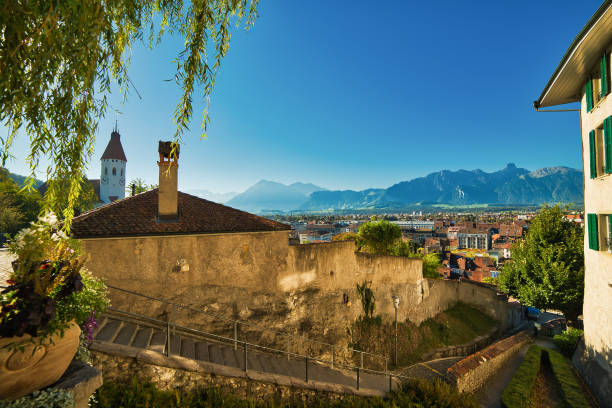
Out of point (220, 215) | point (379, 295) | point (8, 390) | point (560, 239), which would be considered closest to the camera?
point (8, 390)

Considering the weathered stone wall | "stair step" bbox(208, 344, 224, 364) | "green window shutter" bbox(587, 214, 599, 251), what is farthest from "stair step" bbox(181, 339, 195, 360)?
"green window shutter" bbox(587, 214, 599, 251)

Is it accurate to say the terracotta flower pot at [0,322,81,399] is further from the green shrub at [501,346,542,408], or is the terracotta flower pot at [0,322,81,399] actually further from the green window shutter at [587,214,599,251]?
the green window shutter at [587,214,599,251]

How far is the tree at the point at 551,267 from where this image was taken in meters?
14.9

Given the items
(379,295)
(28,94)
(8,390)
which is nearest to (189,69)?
(28,94)

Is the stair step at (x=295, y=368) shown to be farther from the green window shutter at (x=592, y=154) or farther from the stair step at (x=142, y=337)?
the green window shutter at (x=592, y=154)

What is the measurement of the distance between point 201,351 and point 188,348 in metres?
0.39

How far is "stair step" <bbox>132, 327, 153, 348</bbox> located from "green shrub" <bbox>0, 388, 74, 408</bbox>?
4319 mm

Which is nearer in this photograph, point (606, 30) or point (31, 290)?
point (31, 290)

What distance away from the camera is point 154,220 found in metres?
9.26

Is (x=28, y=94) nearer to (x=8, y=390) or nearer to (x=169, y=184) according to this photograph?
(x=8, y=390)

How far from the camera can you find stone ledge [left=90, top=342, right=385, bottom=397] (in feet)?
19.1

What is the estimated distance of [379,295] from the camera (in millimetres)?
14211

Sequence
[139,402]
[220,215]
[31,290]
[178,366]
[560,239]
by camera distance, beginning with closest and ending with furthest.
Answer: [31,290] < [139,402] < [178,366] < [220,215] < [560,239]

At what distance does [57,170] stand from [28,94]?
1015mm
